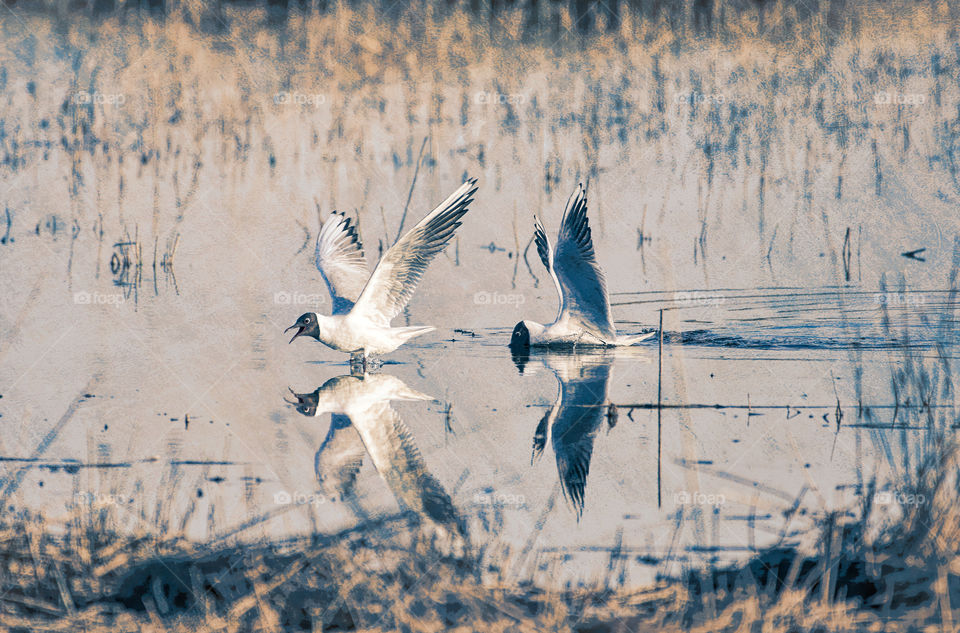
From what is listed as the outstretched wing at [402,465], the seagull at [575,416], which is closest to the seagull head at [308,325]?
the outstretched wing at [402,465]

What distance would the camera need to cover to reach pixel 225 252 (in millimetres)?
11203

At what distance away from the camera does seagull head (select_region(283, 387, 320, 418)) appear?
7.26 meters

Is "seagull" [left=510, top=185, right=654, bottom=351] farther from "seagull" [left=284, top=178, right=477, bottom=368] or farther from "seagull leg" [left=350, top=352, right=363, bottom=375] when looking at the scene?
"seagull leg" [left=350, top=352, right=363, bottom=375]

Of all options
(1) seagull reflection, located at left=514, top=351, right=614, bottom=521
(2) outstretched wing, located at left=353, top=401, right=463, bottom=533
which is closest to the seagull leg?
(2) outstretched wing, located at left=353, top=401, right=463, bottom=533

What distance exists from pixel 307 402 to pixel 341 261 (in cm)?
212

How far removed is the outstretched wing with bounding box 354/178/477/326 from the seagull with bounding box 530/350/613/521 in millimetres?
1246

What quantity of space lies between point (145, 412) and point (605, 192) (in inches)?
245

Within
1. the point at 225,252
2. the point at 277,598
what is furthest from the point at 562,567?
the point at 225,252

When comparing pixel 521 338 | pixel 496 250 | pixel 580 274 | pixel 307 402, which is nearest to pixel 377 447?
pixel 307 402

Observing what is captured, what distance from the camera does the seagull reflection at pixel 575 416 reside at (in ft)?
19.5

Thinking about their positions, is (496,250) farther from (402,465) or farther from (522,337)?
(402,465)

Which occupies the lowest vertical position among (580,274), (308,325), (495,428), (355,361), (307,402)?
(495,428)

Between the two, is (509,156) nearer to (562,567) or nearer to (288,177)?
(288,177)

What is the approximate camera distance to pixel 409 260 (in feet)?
27.5
